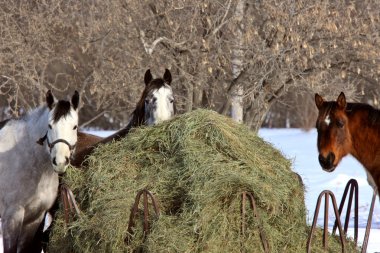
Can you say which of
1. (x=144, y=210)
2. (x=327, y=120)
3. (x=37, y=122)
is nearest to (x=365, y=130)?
(x=327, y=120)

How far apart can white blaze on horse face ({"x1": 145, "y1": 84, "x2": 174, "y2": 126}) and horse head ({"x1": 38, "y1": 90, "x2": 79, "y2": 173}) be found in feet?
2.70

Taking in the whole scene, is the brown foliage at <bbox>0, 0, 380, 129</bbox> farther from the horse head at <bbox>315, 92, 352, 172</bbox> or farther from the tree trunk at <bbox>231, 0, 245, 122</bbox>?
the horse head at <bbox>315, 92, 352, 172</bbox>

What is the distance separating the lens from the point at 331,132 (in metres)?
6.43

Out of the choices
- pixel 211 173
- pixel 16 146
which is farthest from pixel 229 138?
pixel 16 146

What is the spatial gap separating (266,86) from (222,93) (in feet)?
3.45

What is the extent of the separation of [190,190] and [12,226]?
6.50 feet

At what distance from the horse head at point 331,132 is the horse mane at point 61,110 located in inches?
87.0

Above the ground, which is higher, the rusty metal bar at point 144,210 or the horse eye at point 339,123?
the horse eye at point 339,123

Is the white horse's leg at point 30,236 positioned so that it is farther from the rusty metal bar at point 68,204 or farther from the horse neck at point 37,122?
the rusty metal bar at point 68,204

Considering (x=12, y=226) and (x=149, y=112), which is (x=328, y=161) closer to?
(x=149, y=112)

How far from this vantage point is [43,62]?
11227 millimetres

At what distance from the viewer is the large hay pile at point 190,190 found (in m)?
5.35

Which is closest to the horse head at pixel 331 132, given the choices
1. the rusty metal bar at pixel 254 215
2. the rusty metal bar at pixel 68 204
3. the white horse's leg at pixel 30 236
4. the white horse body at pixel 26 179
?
the rusty metal bar at pixel 254 215

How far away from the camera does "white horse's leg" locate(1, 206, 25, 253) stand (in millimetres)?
6578
